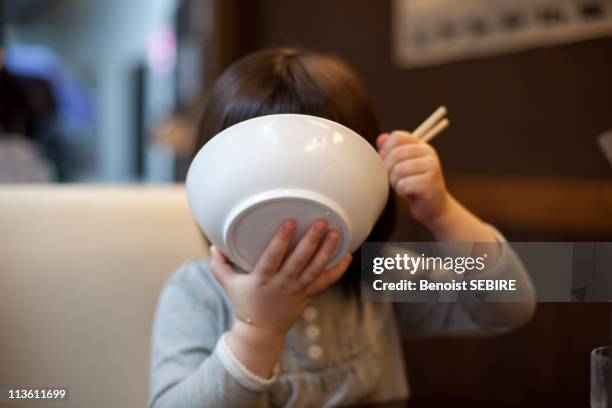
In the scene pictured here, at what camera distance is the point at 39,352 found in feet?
1.51

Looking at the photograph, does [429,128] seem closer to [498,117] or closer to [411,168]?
[411,168]

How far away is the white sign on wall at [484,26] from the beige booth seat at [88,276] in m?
0.72

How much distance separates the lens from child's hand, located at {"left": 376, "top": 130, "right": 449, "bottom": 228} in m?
0.43

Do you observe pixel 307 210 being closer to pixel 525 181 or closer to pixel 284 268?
pixel 284 268

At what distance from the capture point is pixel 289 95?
472 millimetres

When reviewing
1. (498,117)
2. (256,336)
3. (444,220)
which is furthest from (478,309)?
(498,117)

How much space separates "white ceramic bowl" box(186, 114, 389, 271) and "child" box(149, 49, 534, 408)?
0.01 meters

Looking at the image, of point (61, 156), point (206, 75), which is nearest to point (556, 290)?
point (206, 75)

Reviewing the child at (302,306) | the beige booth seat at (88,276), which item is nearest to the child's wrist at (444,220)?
the child at (302,306)

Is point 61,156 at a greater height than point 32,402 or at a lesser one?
lesser

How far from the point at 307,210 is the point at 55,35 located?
19.2 ft

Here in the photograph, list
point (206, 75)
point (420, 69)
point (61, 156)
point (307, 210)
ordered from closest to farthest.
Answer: point (307, 210), point (420, 69), point (206, 75), point (61, 156)

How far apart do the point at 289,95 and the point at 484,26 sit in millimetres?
856

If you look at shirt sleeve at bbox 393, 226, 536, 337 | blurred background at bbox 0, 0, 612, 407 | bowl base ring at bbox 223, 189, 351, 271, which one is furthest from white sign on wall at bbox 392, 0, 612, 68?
bowl base ring at bbox 223, 189, 351, 271
